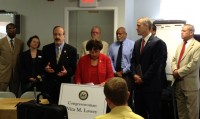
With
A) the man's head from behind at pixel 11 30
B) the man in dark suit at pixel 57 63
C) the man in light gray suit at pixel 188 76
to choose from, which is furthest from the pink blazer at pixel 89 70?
the man's head from behind at pixel 11 30

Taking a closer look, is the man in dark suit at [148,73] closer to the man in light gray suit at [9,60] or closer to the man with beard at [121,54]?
the man with beard at [121,54]

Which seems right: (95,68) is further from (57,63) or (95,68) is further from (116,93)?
(116,93)

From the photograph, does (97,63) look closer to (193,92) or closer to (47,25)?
(193,92)

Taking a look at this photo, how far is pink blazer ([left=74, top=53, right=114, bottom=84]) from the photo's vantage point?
11.8ft

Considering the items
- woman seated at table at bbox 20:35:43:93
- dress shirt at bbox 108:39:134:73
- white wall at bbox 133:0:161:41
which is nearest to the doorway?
white wall at bbox 133:0:161:41

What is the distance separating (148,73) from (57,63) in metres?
1.19

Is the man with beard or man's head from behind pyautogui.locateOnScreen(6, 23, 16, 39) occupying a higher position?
man's head from behind pyautogui.locateOnScreen(6, 23, 16, 39)

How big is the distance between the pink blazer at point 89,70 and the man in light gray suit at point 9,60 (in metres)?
1.93

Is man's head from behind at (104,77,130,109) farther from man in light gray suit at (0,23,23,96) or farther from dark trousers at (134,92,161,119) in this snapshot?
man in light gray suit at (0,23,23,96)

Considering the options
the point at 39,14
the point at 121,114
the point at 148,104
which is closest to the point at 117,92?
the point at 121,114

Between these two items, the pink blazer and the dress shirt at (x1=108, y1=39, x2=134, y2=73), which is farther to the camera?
the dress shirt at (x1=108, y1=39, x2=134, y2=73)

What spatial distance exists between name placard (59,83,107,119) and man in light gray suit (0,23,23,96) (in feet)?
6.77

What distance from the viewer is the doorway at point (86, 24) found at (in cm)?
588

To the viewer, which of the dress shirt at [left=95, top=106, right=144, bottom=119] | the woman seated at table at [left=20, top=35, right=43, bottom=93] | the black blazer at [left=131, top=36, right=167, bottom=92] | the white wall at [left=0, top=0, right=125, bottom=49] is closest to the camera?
the dress shirt at [left=95, top=106, right=144, bottom=119]
